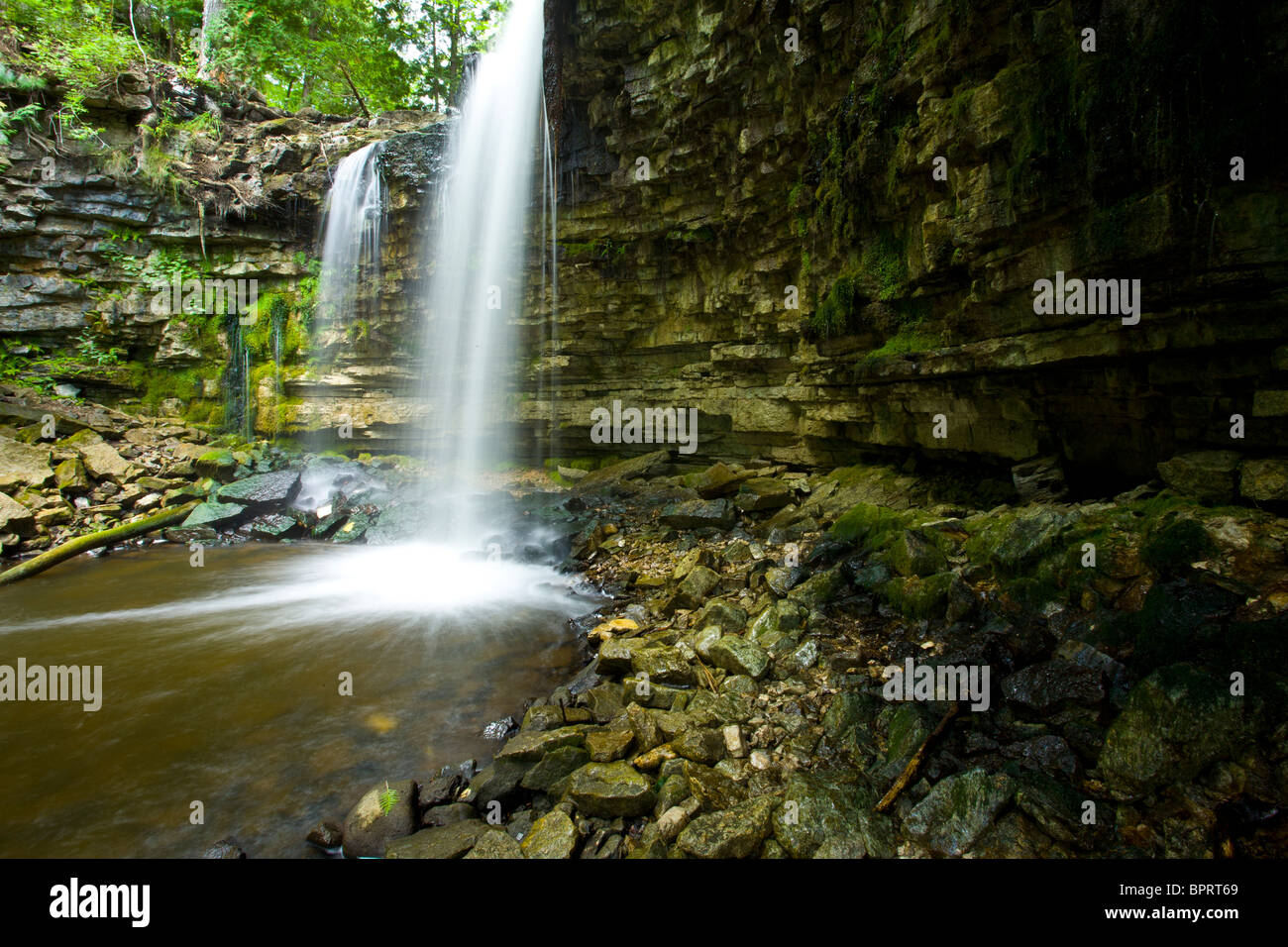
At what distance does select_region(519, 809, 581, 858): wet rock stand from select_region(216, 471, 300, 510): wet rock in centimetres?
1429

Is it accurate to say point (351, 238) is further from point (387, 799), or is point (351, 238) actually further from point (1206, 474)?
point (1206, 474)

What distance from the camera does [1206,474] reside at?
486cm

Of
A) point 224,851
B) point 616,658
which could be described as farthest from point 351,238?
point 224,851

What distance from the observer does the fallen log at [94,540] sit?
10.0 metres

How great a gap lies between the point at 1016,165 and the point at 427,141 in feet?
53.1

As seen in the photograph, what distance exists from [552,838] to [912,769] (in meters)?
2.47

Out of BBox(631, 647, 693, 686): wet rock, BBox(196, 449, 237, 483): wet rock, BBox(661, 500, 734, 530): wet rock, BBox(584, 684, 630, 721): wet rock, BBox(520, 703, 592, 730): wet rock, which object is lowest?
BBox(520, 703, 592, 730): wet rock

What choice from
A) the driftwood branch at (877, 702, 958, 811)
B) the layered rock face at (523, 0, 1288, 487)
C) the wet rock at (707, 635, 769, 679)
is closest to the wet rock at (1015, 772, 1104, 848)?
the driftwood branch at (877, 702, 958, 811)

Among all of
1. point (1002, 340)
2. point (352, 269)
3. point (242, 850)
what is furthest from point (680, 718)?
point (352, 269)

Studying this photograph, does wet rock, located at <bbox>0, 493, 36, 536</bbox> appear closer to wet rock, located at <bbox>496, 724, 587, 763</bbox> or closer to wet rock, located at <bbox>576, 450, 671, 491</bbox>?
wet rock, located at <bbox>576, 450, 671, 491</bbox>

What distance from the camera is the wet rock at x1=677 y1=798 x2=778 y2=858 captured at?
10.5 feet

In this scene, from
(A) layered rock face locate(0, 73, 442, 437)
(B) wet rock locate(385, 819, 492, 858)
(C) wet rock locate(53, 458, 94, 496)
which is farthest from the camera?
(A) layered rock face locate(0, 73, 442, 437)

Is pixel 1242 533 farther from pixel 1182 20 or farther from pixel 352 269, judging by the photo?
pixel 352 269
